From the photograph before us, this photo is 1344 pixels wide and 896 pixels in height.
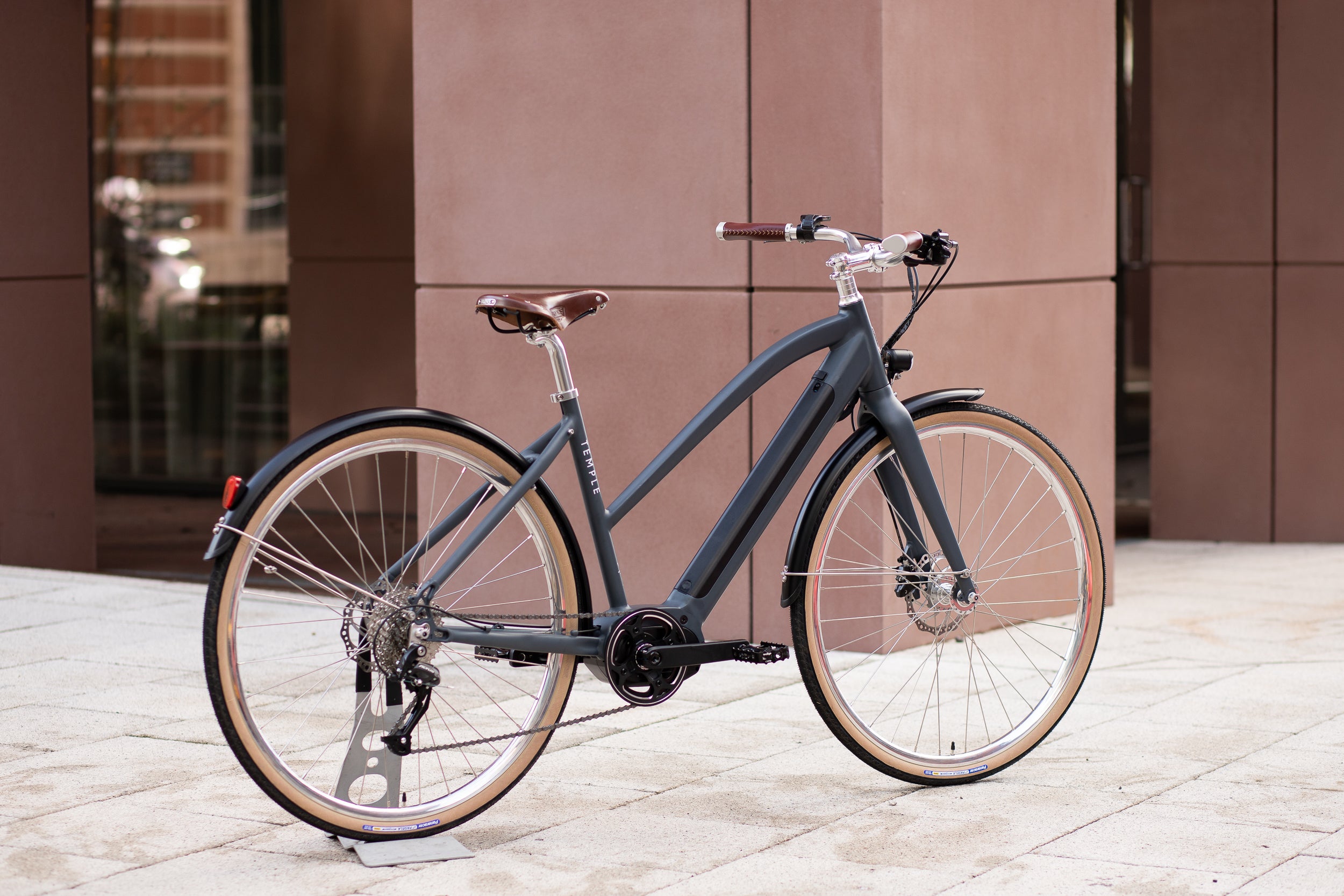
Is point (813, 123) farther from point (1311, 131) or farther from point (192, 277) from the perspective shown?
point (192, 277)

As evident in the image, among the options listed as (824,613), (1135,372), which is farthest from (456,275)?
(1135,372)

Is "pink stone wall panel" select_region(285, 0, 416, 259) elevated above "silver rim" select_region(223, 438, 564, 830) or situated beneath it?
elevated above

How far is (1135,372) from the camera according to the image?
1114 centimetres

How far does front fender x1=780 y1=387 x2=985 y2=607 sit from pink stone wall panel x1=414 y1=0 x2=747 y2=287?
5.74 feet

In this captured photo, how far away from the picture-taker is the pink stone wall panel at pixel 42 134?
8555mm

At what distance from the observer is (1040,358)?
21.3ft

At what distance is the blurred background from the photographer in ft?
19.3

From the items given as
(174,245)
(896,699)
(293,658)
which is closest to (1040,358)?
(896,699)

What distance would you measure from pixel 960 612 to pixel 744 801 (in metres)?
0.67

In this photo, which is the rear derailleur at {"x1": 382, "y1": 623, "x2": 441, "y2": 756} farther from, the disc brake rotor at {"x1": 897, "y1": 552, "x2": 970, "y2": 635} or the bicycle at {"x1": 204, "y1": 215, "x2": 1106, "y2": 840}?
the disc brake rotor at {"x1": 897, "y1": 552, "x2": 970, "y2": 635}

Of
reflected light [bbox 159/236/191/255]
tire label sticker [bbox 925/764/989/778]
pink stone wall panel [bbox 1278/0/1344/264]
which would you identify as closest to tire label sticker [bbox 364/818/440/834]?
tire label sticker [bbox 925/764/989/778]

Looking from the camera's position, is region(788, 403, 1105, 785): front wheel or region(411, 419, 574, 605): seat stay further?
region(788, 403, 1105, 785): front wheel

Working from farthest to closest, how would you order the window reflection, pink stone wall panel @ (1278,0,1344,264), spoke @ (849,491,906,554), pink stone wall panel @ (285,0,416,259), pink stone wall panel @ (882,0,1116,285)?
the window reflection
pink stone wall panel @ (285,0,416,259)
pink stone wall panel @ (1278,0,1344,264)
pink stone wall panel @ (882,0,1116,285)
spoke @ (849,491,906,554)

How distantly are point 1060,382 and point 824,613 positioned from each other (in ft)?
4.70
